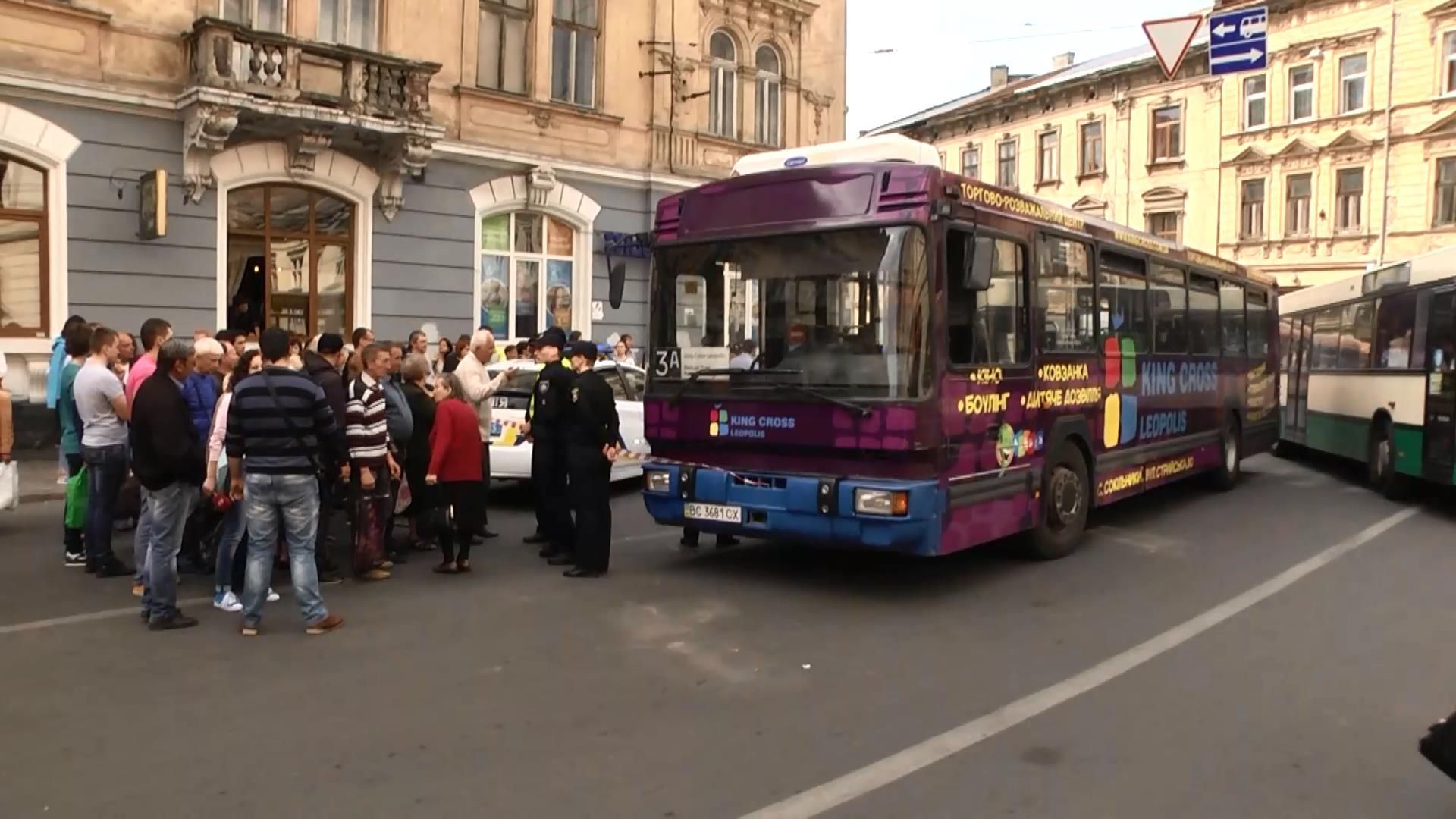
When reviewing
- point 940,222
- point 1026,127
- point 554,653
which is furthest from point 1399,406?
point 1026,127

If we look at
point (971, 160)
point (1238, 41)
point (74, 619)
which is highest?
point (971, 160)

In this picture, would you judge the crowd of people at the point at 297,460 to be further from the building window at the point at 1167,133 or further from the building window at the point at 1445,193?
the building window at the point at 1167,133

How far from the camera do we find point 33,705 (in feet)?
17.5

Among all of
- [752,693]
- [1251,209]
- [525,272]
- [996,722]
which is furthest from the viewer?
[1251,209]

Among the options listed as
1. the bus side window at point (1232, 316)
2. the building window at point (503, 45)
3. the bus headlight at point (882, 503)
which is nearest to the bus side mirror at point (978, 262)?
the bus headlight at point (882, 503)

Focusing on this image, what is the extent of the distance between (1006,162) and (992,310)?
4366 cm

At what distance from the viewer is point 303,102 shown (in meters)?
16.0

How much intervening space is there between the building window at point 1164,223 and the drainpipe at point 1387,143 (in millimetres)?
7832

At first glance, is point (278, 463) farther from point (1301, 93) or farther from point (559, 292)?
point (1301, 93)

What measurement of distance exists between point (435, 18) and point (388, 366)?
11509 millimetres

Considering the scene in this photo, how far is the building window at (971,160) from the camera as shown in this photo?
50.5 metres

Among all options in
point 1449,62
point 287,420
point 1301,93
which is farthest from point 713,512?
point 1301,93

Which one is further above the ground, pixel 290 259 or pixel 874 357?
pixel 290 259

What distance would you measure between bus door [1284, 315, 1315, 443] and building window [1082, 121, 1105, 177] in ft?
94.9
